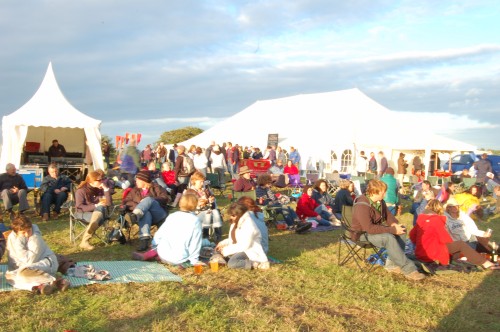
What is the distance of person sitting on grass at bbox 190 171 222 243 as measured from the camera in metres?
7.76

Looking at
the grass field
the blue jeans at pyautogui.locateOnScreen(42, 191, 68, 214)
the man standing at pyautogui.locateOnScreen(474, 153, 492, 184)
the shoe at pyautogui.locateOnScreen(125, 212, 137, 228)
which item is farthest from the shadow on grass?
the man standing at pyautogui.locateOnScreen(474, 153, 492, 184)

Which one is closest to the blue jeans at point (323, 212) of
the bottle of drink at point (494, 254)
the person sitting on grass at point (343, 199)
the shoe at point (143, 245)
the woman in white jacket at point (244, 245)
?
the person sitting on grass at point (343, 199)

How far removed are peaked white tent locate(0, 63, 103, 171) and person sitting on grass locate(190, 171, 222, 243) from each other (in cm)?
865

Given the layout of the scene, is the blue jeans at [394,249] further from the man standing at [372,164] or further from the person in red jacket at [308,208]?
the man standing at [372,164]

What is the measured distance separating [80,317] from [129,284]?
3.58 ft

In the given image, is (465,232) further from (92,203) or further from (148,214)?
(92,203)

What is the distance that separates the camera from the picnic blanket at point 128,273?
544 cm

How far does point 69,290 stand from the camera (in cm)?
515

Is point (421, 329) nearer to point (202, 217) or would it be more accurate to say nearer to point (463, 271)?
point (463, 271)

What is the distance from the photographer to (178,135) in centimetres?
4991

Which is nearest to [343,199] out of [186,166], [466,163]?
[186,166]

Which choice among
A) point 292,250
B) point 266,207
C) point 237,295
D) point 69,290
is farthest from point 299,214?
point 69,290

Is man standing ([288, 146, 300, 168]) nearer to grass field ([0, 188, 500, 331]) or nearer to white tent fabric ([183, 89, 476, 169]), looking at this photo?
white tent fabric ([183, 89, 476, 169])

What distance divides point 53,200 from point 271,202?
4295 mm
